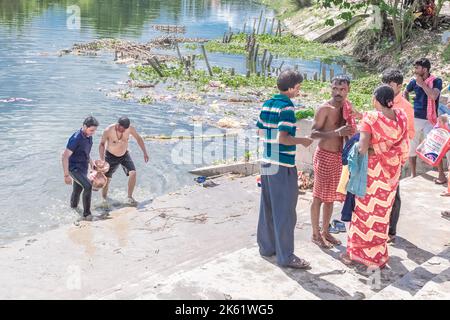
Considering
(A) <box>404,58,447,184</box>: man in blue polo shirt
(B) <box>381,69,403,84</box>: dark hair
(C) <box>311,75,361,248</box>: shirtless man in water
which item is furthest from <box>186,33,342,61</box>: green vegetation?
(C) <box>311,75,361,248</box>: shirtless man in water

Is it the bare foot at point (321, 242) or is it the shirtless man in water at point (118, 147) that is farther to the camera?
the shirtless man in water at point (118, 147)

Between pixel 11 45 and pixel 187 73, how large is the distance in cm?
916

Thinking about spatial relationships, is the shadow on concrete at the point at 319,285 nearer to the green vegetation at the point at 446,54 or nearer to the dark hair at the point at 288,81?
the dark hair at the point at 288,81

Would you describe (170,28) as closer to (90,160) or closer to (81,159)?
(90,160)

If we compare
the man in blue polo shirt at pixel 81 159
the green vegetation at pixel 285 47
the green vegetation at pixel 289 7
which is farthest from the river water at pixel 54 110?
the green vegetation at pixel 289 7

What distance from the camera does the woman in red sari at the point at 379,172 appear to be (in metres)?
4.98

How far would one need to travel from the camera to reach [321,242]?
5.80m

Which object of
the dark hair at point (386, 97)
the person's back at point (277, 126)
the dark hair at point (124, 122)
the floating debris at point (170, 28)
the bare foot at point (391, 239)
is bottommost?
the bare foot at point (391, 239)

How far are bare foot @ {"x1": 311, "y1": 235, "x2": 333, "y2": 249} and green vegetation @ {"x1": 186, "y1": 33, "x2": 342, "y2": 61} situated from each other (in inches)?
831

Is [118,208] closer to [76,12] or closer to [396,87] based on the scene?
[396,87]

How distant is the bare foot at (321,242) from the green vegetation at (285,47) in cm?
2110

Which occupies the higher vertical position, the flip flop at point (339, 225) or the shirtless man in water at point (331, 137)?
the shirtless man in water at point (331, 137)

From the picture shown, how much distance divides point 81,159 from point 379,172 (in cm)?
438

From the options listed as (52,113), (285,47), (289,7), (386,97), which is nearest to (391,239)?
(386,97)
